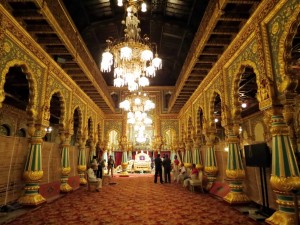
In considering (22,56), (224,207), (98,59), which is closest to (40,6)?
(22,56)

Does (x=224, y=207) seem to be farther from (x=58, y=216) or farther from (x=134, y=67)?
(x=134, y=67)

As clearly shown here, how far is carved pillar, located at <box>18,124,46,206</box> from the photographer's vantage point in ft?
17.3

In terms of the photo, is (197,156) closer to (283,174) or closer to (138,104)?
(138,104)

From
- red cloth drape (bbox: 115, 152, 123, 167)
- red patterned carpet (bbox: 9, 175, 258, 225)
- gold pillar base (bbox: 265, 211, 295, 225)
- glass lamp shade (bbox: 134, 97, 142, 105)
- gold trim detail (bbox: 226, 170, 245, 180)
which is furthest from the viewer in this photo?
red cloth drape (bbox: 115, 152, 123, 167)

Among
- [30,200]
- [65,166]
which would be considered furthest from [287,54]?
[65,166]

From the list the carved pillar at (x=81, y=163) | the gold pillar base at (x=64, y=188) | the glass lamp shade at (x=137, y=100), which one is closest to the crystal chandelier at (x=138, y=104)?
the glass lamp shade at (x=137, y=100)

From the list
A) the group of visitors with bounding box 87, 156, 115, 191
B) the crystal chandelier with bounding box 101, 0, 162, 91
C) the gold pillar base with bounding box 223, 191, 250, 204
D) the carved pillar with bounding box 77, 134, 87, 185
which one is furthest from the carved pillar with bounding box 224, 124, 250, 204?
the carved pillar with bounding box 77, 134, 87, 185

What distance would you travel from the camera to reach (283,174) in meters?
3.52

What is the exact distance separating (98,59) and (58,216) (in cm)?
1002

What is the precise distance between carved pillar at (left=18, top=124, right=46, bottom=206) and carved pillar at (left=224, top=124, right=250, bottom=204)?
4.80 m

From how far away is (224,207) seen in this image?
16.9ft

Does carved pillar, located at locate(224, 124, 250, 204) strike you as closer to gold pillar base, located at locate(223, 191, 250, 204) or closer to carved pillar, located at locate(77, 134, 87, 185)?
gold pillar base, located at locate(223, 191, 250, 204)

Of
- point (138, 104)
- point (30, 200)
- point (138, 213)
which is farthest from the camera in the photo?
point (138, 104)

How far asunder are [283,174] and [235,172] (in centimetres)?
199
